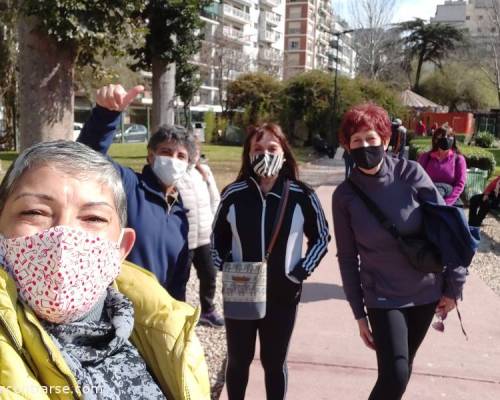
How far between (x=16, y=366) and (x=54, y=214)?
367 mm

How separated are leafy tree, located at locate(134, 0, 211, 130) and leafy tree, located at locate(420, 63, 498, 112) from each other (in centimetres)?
4077

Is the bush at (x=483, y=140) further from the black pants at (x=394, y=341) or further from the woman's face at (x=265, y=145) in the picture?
the black pants at (x=394, y=341)

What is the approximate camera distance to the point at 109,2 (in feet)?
14.9

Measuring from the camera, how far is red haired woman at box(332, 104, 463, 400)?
8.52 feet

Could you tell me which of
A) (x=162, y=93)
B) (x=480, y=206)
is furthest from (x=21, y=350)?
(x=162, y=93)

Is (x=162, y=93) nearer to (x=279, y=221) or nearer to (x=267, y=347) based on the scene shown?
(x=279, y=221)

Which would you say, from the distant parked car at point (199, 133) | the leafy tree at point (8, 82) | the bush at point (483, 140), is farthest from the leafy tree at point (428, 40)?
the distant parked car at point (199, 133)

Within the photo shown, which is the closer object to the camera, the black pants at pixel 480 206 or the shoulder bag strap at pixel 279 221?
the shoulder bag strap at pixel 279 221

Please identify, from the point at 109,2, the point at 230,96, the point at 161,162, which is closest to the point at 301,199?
the point at 161,162

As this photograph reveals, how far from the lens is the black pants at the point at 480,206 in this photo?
25.0ft

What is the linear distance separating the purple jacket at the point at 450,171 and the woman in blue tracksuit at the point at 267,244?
9.06 ft

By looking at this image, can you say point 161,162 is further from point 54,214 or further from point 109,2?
point 109,2

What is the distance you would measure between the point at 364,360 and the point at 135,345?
2833mm

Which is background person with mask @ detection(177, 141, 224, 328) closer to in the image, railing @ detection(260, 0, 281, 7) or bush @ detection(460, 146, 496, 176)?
bush @ detection(460, 146, 496, 176)
